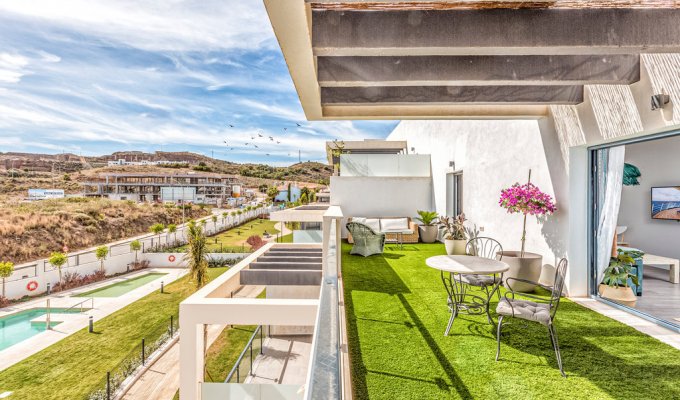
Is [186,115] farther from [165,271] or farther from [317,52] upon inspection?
[317,52]

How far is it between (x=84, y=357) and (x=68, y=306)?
6547 mm

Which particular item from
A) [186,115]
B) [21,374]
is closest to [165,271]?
[21,374]

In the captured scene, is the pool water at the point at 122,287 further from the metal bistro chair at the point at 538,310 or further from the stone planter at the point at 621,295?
the stone planter at the point at 621,295

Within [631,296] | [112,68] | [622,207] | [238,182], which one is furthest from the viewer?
[238,182]

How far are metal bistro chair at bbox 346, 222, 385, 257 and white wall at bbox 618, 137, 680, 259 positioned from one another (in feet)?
17.2

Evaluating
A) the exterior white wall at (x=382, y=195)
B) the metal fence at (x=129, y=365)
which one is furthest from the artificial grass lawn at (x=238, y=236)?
the exterior white wall at (x=382, y=195)

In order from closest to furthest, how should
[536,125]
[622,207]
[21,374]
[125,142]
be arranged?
1. [536,125]
2. [622,207]
3. [21,374]
4. [125,142]

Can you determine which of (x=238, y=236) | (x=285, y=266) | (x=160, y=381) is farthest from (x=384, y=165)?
(x=238, y=236)

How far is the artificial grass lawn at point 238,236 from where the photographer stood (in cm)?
2707

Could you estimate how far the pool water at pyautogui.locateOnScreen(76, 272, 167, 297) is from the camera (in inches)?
762

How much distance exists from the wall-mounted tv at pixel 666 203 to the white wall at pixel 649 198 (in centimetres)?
11

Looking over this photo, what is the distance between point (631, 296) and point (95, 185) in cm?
7446

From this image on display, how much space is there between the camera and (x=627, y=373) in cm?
279

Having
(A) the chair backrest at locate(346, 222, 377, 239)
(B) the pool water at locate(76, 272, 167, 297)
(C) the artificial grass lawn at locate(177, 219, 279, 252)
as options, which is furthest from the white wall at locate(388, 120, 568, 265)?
(B) the pool water at locate(76, 272, 167, 297)
